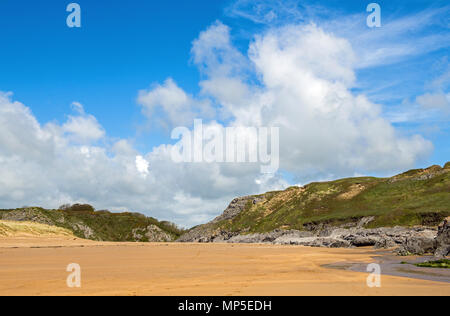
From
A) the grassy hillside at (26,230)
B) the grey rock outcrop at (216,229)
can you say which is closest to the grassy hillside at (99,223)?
the grey rock outcrop at (216,229)

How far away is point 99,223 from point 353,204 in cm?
6463

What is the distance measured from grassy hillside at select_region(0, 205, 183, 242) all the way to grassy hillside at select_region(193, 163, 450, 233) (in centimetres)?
2788

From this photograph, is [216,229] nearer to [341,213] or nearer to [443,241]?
[341,213]

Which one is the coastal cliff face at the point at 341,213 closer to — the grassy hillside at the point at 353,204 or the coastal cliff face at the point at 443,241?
the grassy hillside at the point at 353,204

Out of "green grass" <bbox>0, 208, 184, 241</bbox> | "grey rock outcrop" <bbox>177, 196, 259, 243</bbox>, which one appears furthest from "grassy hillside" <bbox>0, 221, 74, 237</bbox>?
"grey rock outcrop" <bbox>177, 196, 259, 243</bbox>

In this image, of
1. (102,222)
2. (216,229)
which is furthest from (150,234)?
(216,229)

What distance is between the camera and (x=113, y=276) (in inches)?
550

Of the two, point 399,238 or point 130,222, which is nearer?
point 399,238

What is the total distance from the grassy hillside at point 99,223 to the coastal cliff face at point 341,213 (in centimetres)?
1917

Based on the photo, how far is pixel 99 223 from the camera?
305ft
